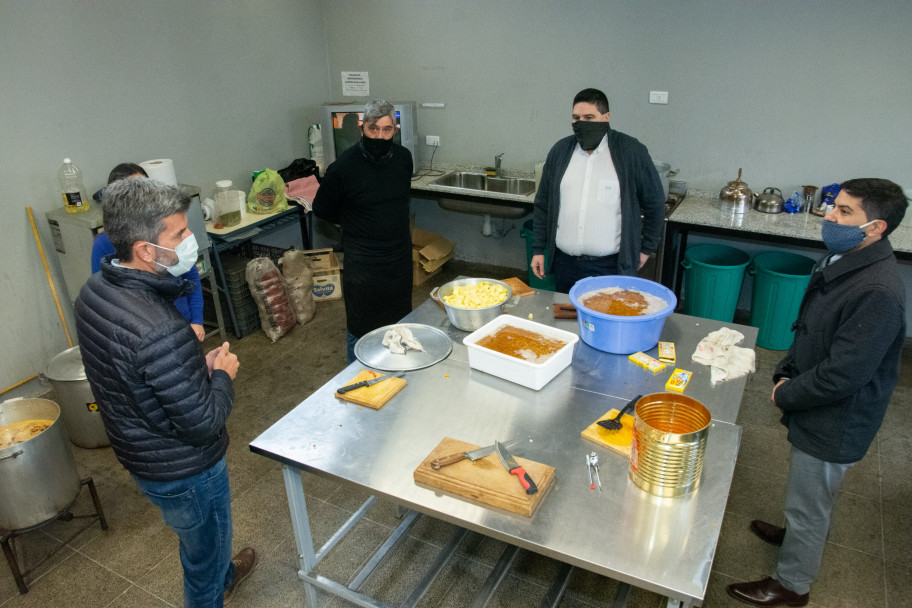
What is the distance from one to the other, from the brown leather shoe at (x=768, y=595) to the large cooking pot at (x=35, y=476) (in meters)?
2.68

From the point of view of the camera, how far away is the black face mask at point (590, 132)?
2.80 metres

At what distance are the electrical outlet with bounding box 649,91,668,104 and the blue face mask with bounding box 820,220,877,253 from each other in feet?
9.33

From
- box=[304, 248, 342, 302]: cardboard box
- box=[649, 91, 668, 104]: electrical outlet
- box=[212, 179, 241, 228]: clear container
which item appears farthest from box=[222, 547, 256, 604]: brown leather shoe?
box=[649, 91, 668, 104]: electrical outlet

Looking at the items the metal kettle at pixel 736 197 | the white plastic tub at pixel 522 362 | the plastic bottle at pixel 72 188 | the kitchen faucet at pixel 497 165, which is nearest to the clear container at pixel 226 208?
the plastic bottle at pixel 72 188

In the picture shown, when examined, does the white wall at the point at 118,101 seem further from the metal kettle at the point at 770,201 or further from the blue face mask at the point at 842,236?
the blue face mask at the point at 842,236

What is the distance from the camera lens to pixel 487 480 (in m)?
1.60

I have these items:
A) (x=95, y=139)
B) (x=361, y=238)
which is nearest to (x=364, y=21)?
(x=95, y=139)

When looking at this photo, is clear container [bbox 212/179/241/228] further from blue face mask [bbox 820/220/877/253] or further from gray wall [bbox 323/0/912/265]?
blue face mask [bbox 820/220/877/253]

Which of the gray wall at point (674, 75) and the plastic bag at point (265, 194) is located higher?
the gray wall at point (674, 75)

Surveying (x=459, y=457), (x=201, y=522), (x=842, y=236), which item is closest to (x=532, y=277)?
(x=842, y=236)

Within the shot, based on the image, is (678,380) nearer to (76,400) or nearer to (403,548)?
(403,548)

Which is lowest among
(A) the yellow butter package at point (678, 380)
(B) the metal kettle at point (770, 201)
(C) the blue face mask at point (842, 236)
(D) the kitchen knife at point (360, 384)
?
(A) the yellow butter package at point (678, 380)

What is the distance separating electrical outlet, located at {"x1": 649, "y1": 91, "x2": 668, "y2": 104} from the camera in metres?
4.37

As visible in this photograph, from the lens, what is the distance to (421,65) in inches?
203
